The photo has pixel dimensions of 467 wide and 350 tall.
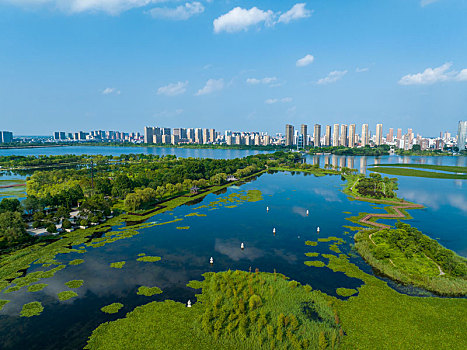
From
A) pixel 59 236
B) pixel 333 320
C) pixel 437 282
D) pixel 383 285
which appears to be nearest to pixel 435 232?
pixel 437 282

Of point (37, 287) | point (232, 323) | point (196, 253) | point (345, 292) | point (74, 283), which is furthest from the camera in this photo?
point (196, 253)

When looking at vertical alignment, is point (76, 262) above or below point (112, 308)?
above

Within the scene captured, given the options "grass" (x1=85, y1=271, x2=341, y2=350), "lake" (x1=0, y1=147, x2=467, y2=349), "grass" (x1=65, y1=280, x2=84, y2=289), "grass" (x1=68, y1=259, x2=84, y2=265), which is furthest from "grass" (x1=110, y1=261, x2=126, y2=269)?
"grass" (x1=85, y1=271, x2=341, y2=350)

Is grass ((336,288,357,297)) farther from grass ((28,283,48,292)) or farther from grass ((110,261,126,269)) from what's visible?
grass ((28,283,48,292))

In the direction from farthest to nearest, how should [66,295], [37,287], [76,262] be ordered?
[76,262]
[37,287]
[66,295]

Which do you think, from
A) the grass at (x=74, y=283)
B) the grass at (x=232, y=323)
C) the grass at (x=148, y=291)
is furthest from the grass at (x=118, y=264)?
the grass at (x=232, y=323)

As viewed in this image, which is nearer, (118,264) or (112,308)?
(112,308)

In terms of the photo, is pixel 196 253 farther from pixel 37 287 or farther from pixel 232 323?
pixel 37 287

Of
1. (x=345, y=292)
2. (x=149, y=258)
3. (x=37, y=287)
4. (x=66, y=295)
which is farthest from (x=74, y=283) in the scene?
(x=345, y=292)

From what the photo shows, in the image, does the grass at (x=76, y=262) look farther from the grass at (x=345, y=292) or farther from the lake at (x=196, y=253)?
the grass at (x=345, y=292)
